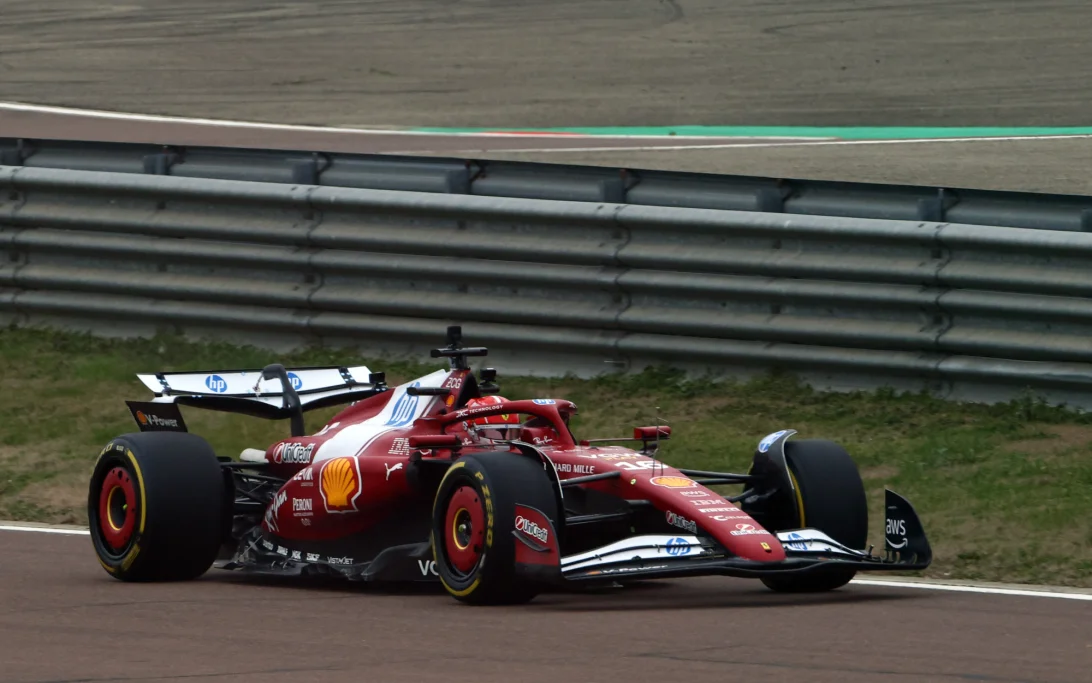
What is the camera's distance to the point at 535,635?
7.29 meters

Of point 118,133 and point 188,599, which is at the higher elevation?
point 118,133

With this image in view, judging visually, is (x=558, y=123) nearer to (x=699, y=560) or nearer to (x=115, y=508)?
(x=115, y=508)

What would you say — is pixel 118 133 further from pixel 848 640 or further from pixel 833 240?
pixel 848 640

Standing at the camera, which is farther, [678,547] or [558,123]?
[558,123]

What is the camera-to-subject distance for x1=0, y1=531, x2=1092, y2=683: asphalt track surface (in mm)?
6473

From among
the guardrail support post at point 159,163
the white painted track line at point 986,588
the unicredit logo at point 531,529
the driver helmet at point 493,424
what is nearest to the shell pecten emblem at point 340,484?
the driver helmet at point 493,424

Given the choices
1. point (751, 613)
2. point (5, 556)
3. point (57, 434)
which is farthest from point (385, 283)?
point (751, 613)

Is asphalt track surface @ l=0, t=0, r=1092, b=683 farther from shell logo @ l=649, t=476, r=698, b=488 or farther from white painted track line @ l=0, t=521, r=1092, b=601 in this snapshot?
shell logo @ l=649, t=476, r=698, b=488

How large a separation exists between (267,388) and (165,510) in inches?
61.1

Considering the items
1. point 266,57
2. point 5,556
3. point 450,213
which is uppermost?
point 266,57

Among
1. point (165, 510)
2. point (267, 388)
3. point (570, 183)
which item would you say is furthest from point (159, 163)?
point (165, 510)

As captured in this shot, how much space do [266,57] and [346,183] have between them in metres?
15.8

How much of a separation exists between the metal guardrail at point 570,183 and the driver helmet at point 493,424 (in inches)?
146

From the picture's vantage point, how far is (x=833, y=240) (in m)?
11.8
